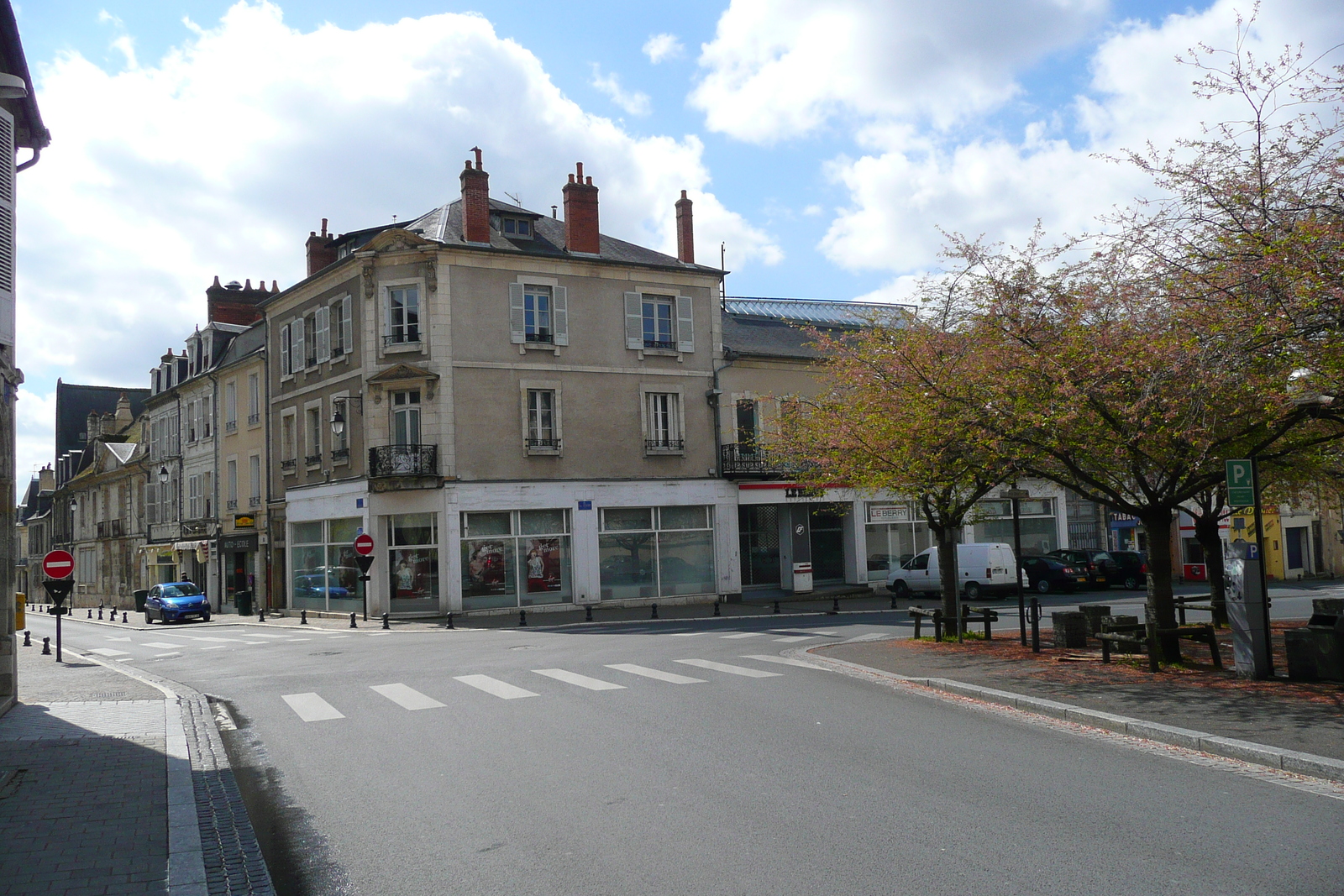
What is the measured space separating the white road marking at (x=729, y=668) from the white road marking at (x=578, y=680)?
1818mm

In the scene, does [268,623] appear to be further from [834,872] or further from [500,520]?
[834,872]

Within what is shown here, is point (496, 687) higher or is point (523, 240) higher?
point (523, 240)

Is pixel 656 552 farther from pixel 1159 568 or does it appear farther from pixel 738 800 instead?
pixel 738 800

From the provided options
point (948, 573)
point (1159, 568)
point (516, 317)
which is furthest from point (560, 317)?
point (1159, 568)

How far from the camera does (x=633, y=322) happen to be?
30969 millimetres

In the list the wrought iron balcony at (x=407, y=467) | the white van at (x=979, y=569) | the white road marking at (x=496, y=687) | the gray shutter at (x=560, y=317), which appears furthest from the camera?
the white van at (x=979, y=569)

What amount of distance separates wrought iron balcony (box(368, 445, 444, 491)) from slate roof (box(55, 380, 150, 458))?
164 feet

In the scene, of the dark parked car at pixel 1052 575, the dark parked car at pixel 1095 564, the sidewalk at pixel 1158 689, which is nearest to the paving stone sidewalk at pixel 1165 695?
the sidewalk at pixel 1158 689

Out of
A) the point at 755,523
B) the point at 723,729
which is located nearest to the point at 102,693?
the point at 723,729

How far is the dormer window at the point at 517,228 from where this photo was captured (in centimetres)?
3112

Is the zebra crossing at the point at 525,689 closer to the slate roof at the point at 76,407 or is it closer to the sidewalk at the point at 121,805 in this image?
the sidewalk at the point at 121,805

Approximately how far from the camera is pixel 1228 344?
31.5ft

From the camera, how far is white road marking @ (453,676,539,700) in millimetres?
12469

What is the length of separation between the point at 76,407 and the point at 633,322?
186 ft
